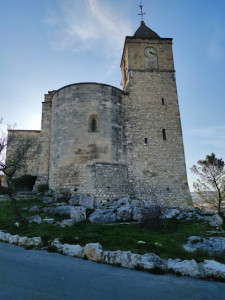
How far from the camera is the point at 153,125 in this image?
55.4 feet

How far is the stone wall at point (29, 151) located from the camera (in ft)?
64.3

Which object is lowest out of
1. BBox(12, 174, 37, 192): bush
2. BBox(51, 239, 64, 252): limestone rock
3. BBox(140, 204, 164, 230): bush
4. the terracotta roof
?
BBox(51, 239, 64, 252): limestone rock

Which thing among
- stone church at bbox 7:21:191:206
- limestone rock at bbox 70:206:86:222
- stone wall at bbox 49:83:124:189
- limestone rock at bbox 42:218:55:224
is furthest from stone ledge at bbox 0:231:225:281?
stone wall at bbox 49:83:124:189

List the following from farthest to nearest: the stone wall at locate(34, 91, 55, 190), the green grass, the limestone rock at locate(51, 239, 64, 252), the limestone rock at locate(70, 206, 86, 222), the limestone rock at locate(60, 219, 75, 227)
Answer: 1. the stone wall at locate(34, 91, 55, 190)
2. the limestone rock at locate(70, 206, 86, 222)
3. the limestone rock at locate(60, 219, 75, 227)
4. the limestone rock at locate(51, 239, 64, 252)
5. the green grass

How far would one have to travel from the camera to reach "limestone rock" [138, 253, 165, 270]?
4887 millimetres

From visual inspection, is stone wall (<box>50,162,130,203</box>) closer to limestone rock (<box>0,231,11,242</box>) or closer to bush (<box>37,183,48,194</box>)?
bush (<box>37,183,48,194</box>)

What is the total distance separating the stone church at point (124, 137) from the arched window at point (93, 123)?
0.07 metres

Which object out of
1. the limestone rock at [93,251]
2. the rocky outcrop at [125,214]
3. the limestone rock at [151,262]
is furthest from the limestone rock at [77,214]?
the limestone rock at [151,262]

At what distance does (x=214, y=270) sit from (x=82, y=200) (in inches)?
338

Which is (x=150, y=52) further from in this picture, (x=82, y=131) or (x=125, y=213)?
(x=125, y=213)

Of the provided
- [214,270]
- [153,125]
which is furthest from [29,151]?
[214,270]

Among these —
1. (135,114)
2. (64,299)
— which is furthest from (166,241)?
(135,114)

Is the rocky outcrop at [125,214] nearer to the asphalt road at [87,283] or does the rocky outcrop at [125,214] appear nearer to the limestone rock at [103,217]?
the limestone rock at [103,217]

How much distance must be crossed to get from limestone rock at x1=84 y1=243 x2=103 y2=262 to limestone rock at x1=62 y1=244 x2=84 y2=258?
0.16 meters
